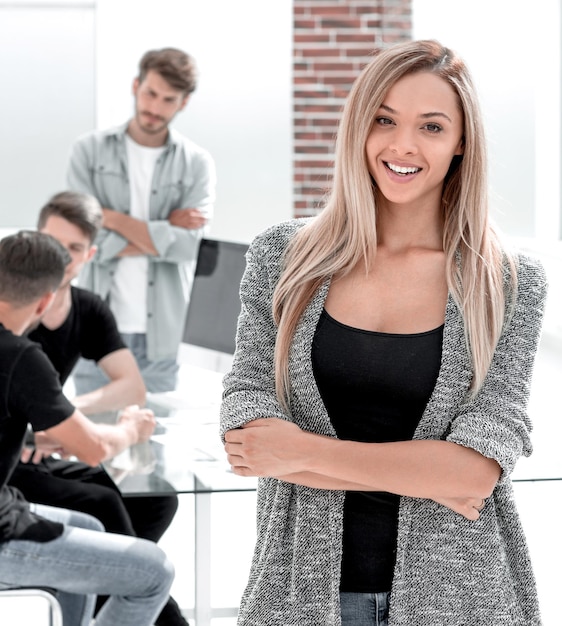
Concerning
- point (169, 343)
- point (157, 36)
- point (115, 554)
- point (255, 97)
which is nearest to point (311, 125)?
point (255, 97)

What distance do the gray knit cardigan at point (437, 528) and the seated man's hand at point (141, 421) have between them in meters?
1.22

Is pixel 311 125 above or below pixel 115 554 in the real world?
above

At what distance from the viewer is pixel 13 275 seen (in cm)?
259

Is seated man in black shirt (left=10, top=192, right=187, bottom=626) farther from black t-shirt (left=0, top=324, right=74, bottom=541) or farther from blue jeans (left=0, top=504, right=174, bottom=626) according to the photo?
black t-shirt (left=0, top=324, right=74, bottom=541)

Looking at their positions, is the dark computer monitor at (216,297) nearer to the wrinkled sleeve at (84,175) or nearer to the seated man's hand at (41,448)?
the seated man's hand at (41,448)

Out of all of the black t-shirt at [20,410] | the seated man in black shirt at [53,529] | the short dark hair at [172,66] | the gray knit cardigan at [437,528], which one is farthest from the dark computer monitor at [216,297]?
the gray knit cardigan at [437,528]

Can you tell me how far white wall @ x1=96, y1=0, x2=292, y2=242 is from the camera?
18.4ft

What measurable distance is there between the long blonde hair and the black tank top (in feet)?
0.20

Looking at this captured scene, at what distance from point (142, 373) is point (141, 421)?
4.04 feet

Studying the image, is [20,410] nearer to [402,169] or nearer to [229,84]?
[402,169]

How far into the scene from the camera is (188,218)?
4074mm

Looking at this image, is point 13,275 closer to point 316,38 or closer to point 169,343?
point 169,343

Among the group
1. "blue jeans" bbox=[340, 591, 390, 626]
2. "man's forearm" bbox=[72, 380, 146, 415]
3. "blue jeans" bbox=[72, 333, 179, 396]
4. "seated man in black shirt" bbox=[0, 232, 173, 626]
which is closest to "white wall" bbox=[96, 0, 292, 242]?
"blue jeans" bbox=[72, 333, 179, 396]

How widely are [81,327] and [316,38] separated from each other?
10.3 feet
